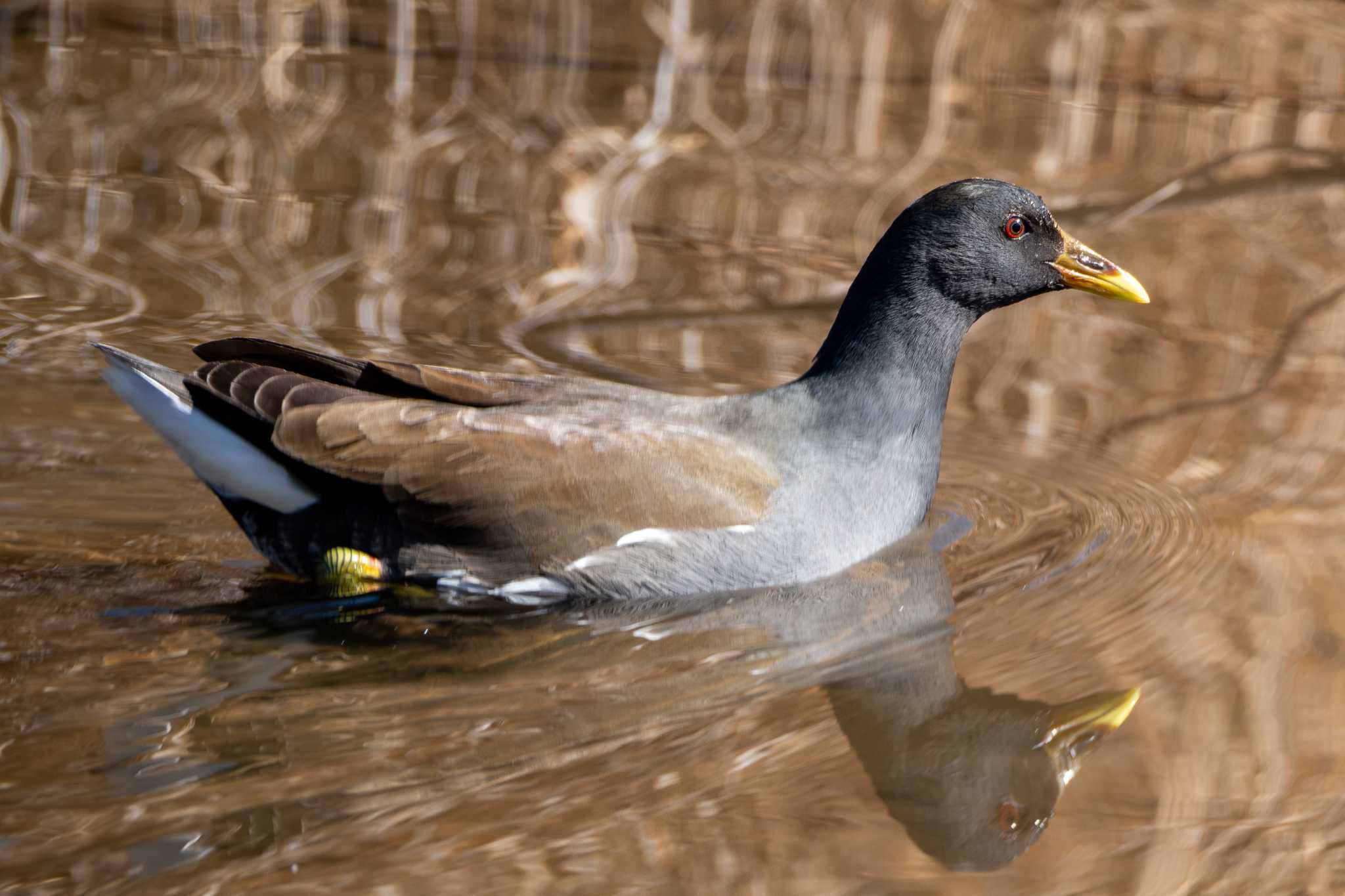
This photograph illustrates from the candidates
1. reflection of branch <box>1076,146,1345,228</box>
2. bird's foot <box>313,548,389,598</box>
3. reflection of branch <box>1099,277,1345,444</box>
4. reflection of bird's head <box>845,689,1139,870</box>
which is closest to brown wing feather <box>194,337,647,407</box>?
bird's foot <box>313,548,389,598</box>

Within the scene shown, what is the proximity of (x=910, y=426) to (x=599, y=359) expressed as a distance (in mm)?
1487

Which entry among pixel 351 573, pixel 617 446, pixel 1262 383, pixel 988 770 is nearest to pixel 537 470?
pixel 617 446

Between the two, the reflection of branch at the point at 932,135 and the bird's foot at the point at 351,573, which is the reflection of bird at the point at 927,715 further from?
the reflection of branch at the point at 932,135

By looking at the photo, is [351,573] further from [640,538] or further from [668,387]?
[668,387]

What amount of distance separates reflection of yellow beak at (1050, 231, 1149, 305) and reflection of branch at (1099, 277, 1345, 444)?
73 centimetres

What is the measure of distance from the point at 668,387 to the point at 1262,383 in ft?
6.48

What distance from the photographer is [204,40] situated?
8602 millimetres

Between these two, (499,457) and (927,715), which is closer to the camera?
(927,715)

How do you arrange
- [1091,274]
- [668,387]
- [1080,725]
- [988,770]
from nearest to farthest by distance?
1. [988,770]
2. [1080,725]
3. [1091,274]
4. [668,387]

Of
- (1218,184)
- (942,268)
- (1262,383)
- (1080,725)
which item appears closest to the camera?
(1080,725)

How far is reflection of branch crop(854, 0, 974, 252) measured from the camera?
6.89 meters

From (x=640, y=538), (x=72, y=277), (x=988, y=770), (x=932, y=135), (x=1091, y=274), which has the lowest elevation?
(x=988, y=770)

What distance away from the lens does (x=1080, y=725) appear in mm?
3488

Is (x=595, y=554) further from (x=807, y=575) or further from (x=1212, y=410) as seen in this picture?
(x=1212, y=410)
